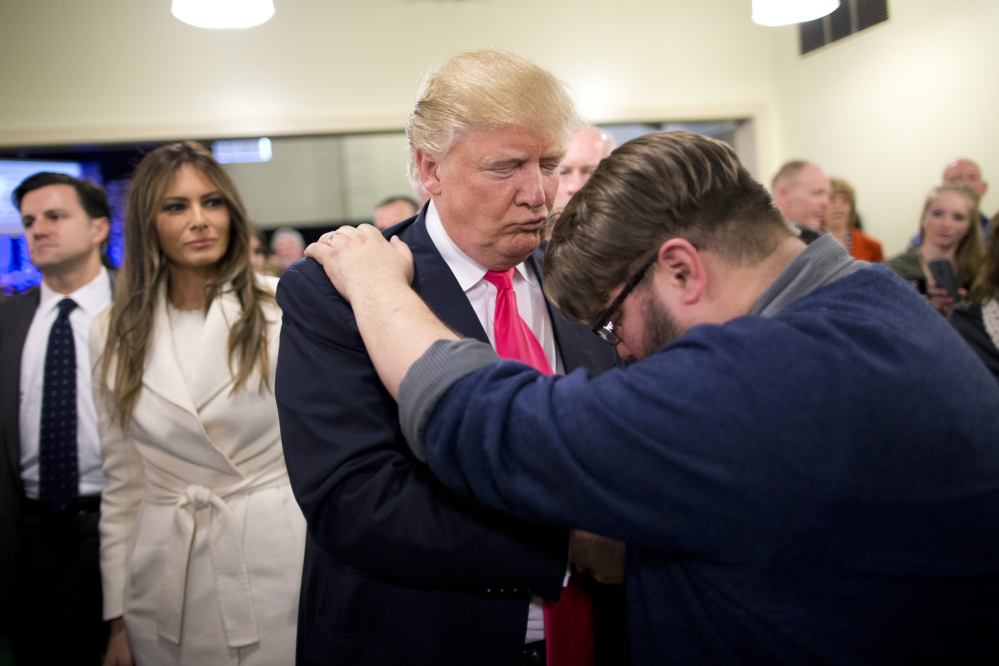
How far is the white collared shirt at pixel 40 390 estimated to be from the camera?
91.4 inches

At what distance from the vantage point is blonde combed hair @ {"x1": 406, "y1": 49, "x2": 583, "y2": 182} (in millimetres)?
1229

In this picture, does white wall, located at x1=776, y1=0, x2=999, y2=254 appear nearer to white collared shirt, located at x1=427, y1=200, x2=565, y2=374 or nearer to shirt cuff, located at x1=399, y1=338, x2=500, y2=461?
white collared shirt, located at x1=427, y1=200, x2=565, y2=374

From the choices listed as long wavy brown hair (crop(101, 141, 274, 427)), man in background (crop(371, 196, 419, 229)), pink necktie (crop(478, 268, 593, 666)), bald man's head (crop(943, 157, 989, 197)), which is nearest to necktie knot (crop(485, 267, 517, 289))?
pink necktie (crop(478, 268, 593, 666))

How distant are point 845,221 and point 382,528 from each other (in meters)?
4.61

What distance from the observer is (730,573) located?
895 mm

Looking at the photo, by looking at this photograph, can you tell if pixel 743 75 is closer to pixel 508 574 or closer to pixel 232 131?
pixel 232 131

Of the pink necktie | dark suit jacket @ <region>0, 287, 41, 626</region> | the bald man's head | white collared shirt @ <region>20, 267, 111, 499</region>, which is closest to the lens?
the pink necktie

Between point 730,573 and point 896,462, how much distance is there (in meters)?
0.24

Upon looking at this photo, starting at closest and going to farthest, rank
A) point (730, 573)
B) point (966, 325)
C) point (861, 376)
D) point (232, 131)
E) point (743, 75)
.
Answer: point (861, 376), point (730, 573), point (966, 325), point (232, 131), point (743, 75)

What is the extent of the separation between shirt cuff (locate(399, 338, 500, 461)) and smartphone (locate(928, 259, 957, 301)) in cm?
335

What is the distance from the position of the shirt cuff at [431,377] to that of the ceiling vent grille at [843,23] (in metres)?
5.68

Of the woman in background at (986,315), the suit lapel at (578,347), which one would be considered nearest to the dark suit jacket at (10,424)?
the suit lapel at (578,347)

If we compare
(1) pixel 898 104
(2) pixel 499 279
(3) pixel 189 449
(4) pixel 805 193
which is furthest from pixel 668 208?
(1) pixel 898 104

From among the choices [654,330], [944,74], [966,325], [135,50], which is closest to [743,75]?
[944,74]
